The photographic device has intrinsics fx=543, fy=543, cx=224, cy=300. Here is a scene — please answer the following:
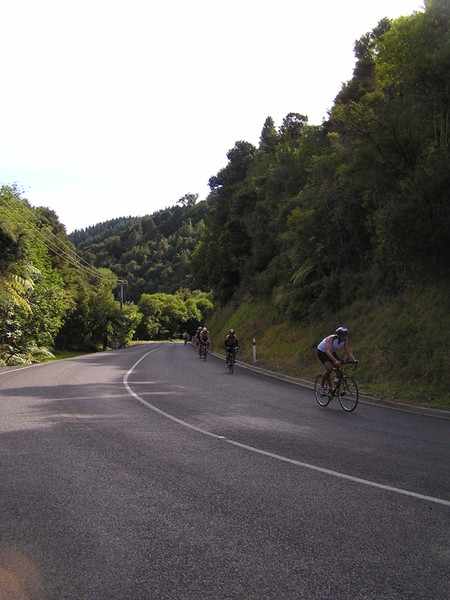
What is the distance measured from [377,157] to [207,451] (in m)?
13.2

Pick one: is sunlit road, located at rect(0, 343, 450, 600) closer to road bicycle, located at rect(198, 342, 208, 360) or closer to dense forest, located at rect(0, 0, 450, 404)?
dense forest, located at rect(0, 0, 450, 404)

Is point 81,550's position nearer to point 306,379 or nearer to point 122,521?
point 122,521

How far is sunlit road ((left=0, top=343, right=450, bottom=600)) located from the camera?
3.73 metres

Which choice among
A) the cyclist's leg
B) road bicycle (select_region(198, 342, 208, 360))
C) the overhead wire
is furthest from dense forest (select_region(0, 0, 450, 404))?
the cyclist's leg

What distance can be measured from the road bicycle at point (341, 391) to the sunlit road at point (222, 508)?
142 cm

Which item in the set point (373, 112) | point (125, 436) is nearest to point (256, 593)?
point (125, 436)

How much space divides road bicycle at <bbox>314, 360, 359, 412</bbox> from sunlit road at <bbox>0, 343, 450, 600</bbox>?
1.42 metres

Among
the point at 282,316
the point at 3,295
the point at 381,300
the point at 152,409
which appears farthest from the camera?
the point at 282,316

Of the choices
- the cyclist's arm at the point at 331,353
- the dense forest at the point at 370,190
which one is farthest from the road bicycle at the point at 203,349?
the cyclist's arm at the point at 331,353

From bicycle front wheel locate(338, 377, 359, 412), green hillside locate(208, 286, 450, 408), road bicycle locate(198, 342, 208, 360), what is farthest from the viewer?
road bicycle locate(198, 342, 208, 360)

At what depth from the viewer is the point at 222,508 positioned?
5.19 m

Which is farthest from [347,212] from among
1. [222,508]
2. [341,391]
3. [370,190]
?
[222,508]

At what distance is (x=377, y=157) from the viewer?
58.0ft

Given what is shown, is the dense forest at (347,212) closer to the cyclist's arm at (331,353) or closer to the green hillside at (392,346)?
the green hillside at (392,346)
